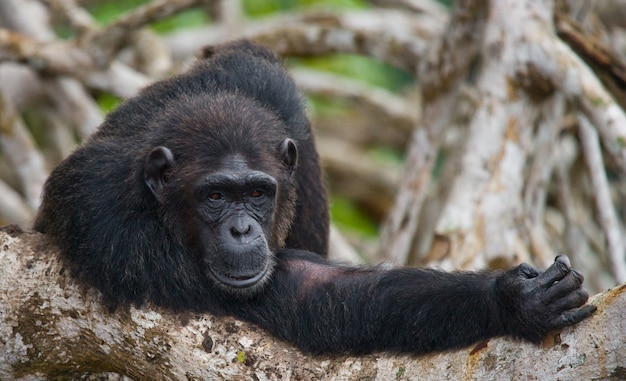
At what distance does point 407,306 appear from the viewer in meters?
5.36

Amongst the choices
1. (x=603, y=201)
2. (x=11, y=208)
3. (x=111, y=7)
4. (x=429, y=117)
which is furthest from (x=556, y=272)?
(x=111, y=7)

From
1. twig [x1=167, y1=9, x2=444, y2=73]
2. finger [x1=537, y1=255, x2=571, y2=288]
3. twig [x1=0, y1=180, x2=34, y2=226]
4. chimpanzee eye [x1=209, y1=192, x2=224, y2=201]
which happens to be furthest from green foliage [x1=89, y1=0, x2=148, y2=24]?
finger [x1=537, y1=255, x2=571, y2=288]

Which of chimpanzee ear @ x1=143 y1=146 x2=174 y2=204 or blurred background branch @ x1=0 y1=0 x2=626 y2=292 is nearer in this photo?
chimpanzee ear @ x1=143 y1=146 x2=174 y2=204

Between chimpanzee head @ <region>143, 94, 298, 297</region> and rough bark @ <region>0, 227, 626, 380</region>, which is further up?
chimpanzee head @ <region>143, 94, 298, 297</region>

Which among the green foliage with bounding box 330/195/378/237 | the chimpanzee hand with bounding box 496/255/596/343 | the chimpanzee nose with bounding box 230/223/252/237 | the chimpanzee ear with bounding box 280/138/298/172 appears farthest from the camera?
the green foliage with bounding box 330/195/378/237

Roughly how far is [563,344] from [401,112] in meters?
9.38

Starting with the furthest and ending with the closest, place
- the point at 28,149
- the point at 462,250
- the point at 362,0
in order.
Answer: the point at 362,0
the point at 28,149
the point at 462,250

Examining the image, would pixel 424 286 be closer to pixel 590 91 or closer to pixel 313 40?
pixel 590 91

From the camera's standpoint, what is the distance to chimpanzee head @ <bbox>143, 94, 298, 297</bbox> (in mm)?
5703

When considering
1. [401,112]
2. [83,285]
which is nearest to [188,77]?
[83,285]

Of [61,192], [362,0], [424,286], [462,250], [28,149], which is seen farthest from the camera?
[362,0]

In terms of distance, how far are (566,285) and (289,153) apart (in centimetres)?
230

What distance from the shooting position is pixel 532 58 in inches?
323

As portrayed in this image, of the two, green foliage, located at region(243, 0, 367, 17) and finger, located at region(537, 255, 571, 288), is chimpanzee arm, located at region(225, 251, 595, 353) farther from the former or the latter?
green foliage, located at region(243, 0, 367, 17)
